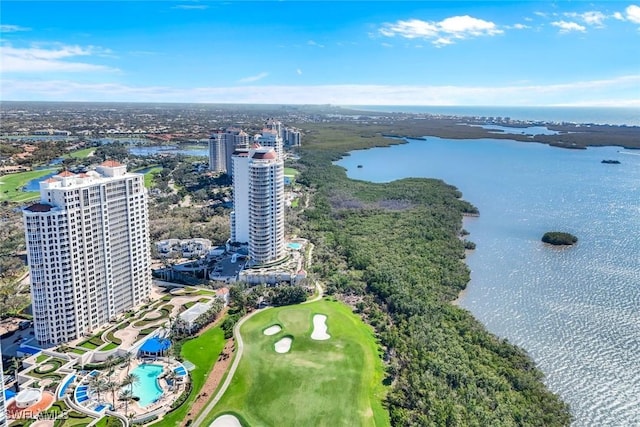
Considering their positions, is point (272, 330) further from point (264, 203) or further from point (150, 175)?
point (150, 175)

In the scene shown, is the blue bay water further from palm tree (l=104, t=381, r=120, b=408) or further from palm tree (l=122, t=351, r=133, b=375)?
palm tree (l=104, t=381, r=120, b=408)

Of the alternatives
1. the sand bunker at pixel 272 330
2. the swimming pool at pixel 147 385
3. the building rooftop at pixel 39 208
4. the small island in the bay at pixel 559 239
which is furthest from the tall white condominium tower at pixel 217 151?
the swimming pool at pixel 147 385

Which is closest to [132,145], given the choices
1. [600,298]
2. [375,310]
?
[375,310]

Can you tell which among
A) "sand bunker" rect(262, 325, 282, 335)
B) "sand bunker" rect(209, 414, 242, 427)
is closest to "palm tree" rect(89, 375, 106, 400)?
"sand bunker" rect(209, 414, 242, 427)

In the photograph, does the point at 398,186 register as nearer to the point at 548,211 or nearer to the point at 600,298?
the point at 548,211

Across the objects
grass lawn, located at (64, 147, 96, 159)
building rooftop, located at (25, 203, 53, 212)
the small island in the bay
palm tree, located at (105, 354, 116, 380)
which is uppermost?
building rooftop, located at (25, 203, 53, 212)

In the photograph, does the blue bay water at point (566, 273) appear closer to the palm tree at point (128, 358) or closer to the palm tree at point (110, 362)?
the palm tree at point (128, 358)
